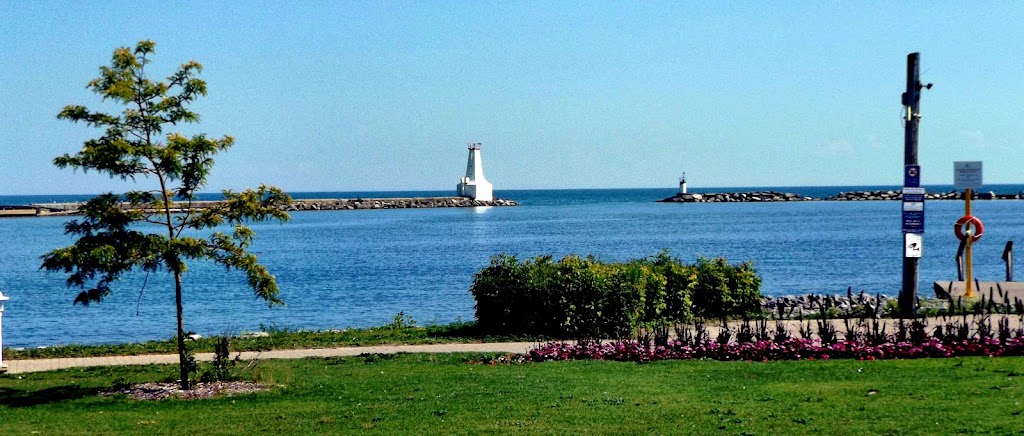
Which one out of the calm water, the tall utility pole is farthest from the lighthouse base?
the tall utility pole

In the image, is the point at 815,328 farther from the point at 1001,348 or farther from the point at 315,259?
the point at 315,259

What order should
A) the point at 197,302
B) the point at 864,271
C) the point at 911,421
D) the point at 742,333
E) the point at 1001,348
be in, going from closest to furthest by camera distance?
the point at 911,421
the point at 1001,348
the point at 742,333
the point at 197,302
the point at 864,271

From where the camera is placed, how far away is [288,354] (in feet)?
58.2

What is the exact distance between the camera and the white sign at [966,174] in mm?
23859

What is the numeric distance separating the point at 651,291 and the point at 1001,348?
713 cm

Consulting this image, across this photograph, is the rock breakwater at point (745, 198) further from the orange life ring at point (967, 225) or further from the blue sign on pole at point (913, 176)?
the blue sign on pole at point (913, 176)

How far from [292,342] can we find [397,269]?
89.1ft

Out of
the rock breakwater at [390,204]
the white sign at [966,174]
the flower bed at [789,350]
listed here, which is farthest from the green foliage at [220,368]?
the rock breakwater at [390,204]

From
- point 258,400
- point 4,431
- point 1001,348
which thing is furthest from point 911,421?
point 4,431

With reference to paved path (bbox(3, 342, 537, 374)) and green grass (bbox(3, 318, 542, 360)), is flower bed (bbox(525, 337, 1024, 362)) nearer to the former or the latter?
paved path (bbox(3, 342, 537, 374))

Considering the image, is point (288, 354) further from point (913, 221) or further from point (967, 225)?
point (967, 225)

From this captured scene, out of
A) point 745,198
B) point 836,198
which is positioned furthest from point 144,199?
point 836,198

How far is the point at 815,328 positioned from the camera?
61.7 ft

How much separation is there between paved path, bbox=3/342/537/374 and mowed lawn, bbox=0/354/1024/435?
153 cm
